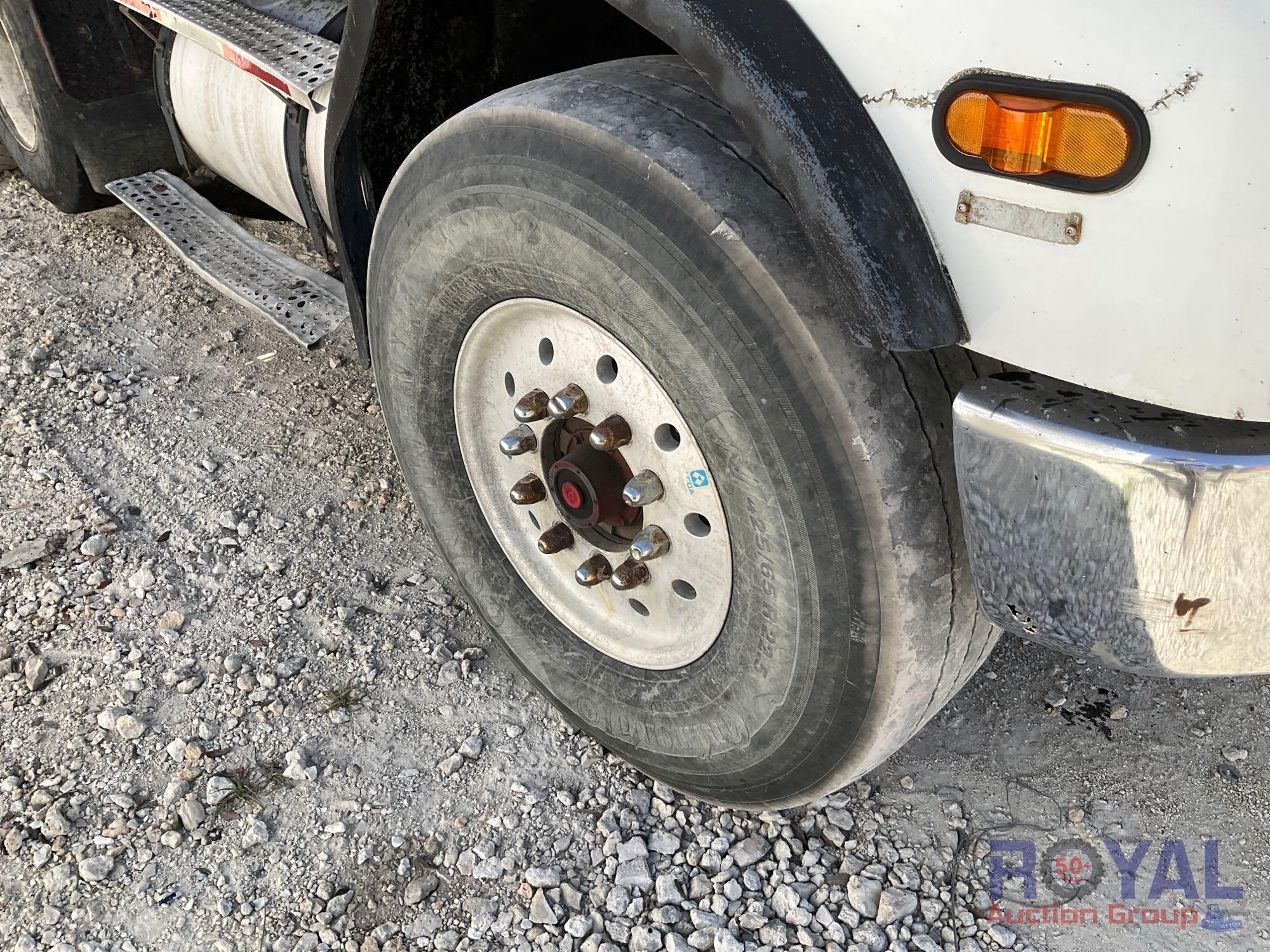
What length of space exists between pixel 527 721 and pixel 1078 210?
5.18ft

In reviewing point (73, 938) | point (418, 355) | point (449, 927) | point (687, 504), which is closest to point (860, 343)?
point (687, 504)

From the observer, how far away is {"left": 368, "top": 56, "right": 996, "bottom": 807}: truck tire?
1414 mm

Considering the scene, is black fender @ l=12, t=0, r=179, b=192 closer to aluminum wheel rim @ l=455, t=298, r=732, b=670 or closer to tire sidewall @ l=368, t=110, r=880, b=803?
tire sidewall @ l=368, t=110, r=880, b=803

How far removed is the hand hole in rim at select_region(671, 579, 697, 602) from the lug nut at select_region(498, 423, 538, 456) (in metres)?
0.39

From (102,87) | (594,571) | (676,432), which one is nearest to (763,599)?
(676,432)

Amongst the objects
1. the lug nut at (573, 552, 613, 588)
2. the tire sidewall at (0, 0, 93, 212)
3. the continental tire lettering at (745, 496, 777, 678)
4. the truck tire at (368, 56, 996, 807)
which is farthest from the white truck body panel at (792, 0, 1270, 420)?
the tire sidewall at (0, 0, 93, 212)

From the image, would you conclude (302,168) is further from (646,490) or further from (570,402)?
(646,490)

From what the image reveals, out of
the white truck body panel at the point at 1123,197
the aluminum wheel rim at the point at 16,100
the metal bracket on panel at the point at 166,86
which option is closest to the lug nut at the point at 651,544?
the white truck body panel at the point at 1123,197

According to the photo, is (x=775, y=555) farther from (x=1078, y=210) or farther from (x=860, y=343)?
(x=1078, y=210)

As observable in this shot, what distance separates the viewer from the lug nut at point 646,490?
1.77 m

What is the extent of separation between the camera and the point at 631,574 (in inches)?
74.4

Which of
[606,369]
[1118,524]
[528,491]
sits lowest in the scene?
[528,491]

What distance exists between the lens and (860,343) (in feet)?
4.45

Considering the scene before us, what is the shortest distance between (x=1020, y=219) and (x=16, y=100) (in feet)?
13.5
